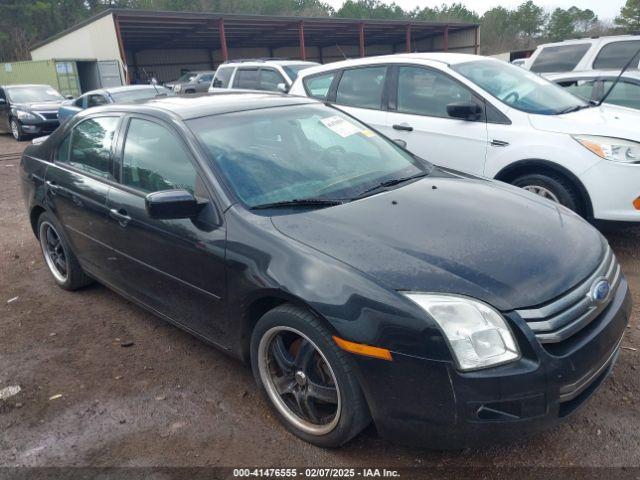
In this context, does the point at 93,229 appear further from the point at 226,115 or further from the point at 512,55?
the point at 512,55

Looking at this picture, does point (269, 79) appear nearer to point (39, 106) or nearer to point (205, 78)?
point (39, 106)

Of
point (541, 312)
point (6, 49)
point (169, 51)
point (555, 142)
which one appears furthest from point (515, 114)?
point (6, 49)

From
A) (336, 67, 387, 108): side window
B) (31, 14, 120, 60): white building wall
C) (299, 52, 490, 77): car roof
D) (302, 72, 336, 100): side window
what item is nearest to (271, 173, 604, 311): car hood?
(299, 52, 490, 77): car roof

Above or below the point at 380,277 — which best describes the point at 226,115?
above

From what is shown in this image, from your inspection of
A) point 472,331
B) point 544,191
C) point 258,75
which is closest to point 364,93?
point 544,191

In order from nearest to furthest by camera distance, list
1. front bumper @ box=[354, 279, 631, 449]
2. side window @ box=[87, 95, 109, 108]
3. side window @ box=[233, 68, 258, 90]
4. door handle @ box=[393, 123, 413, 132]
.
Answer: front bumper @ box=[354, 279, 631, 449] → door handle @ box=[393, 123, 413, 132] → side window @ box=[233, 68, 258, 90] → side window @ box=[87, 95, 109, 108]

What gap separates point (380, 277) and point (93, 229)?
2.39 metres

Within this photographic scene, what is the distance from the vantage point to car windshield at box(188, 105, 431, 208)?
2861mm

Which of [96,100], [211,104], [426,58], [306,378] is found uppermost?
[426,58]

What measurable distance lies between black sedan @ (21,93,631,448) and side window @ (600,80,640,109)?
4.71 metres

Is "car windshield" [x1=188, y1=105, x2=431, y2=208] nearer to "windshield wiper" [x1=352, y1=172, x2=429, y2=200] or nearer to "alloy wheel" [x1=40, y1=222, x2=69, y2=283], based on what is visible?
"windshield wiper" [x1=352, y1=172, x2=429, y2=200]

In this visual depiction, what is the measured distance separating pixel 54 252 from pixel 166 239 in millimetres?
2183

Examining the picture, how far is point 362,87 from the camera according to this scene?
233 inches

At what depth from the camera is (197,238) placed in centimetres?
280
